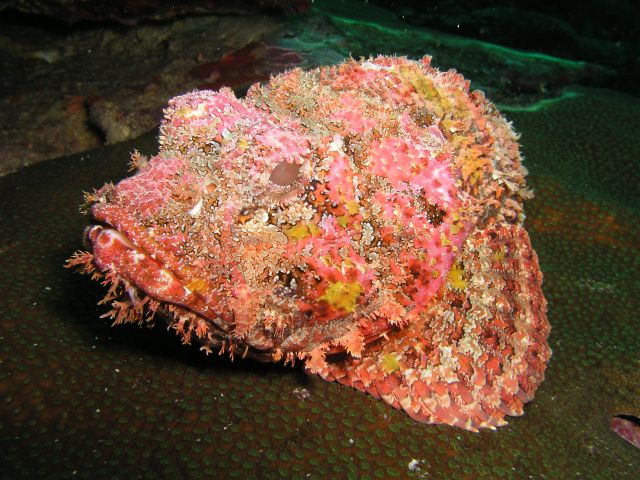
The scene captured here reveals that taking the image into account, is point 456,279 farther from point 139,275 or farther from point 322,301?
point 139,275

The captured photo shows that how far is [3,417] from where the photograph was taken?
8.25 feet

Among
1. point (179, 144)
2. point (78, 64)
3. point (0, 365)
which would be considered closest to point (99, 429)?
point (0, 365)

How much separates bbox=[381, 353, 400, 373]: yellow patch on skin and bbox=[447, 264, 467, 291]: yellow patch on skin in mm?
626

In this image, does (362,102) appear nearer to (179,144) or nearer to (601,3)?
(179,144)

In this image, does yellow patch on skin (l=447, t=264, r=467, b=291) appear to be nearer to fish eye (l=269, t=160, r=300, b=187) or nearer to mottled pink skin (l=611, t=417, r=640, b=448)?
fish eye (l=269, t=160, r=300, b=187)

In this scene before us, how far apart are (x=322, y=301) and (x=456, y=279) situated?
1135mm

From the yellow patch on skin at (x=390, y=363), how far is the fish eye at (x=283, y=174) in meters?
1.40

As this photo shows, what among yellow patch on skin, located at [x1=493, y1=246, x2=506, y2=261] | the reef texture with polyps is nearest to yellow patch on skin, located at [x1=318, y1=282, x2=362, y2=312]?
the reef texture with polyps

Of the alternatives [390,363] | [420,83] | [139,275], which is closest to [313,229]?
[139,275]

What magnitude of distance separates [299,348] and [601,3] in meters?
16.5

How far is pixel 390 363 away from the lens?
2.93 metres

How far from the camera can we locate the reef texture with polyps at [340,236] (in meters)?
2.13

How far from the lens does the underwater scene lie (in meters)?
2.21

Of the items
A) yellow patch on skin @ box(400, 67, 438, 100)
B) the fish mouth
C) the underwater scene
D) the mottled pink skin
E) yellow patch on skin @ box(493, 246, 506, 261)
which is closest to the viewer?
the fish mouth
